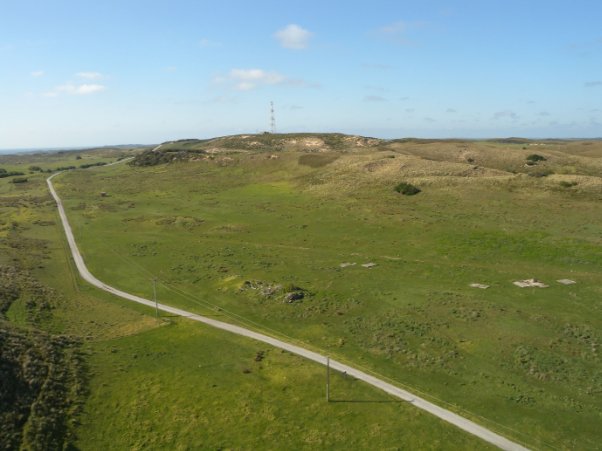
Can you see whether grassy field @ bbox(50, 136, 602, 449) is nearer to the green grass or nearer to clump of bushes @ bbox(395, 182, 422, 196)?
clump of bushes @ bbox(395, 182, 422, 196)

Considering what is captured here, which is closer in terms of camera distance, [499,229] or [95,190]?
[499,229]

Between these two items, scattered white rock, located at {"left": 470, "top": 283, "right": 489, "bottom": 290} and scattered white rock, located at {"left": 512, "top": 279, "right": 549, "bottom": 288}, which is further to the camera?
scattered white rock, located at {"left": 470, "top": 283, "right": 489, "bottom": 290}

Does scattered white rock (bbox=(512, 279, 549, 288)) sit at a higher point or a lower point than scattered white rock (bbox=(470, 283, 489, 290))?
higher

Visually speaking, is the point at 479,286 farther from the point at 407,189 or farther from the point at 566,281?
the point at 407,189

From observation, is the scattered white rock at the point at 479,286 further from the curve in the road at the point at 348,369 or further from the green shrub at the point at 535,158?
the green shrub at the point at 535,158

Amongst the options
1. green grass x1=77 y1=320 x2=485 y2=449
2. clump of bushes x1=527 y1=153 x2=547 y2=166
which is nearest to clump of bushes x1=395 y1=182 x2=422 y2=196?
clump of bushes x1=527 y1=153 x2=547 y2=166

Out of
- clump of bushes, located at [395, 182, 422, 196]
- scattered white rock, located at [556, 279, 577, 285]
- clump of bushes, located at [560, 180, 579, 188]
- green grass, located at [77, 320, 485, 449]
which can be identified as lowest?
green grass, located at [77, 320, 485, 449]

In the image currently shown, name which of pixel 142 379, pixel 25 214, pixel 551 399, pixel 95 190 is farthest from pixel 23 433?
pixel 95 190

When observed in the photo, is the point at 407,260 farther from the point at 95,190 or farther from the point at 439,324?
the point at 95,190
